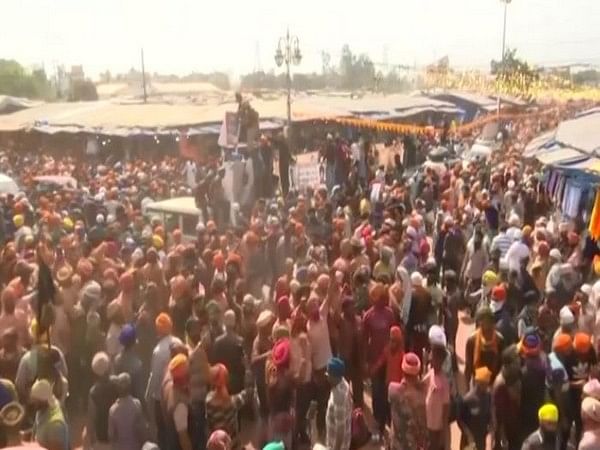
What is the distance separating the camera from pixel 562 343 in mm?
6059

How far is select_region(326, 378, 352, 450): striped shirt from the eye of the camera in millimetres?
5562

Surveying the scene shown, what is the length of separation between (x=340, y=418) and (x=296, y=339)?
96cm

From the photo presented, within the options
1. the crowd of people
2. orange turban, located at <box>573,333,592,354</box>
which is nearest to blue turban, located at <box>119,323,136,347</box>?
the crowd of people

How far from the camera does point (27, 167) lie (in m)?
20.3

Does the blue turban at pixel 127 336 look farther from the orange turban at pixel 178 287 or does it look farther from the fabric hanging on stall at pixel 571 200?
the fabric hanging on stall at pixel 571 200

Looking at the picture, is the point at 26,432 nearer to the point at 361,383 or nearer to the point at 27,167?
the point at 361,383

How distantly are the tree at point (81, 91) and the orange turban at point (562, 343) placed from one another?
31.4m

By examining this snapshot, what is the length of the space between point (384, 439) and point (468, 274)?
3.03 m

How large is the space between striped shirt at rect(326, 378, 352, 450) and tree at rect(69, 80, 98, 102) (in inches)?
1238

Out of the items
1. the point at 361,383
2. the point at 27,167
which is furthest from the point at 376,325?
the point at 27,167

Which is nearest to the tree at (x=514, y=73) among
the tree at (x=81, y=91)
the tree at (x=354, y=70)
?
the tree at (x=354, y=70)

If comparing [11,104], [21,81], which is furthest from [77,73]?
[11,104]

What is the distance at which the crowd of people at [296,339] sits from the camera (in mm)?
5629

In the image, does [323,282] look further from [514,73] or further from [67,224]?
[514,73]
